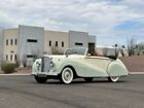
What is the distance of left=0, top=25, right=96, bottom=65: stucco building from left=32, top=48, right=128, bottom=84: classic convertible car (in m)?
78.1

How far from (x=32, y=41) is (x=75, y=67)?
85789 millimetres

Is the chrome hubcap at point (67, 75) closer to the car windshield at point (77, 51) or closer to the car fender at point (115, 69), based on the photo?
the car windshield at point (77, 51)

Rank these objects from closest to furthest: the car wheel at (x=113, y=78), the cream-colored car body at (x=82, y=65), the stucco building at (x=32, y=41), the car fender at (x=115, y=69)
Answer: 1. the cream-colored car body at (x=82, y=65)
2. the car fender at (x=115, y=69)
3. the car wheel at (x=113, y=78)
4. the stucco building at (x=32, y=41)

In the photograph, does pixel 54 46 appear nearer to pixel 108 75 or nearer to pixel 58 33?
pixel 58 33

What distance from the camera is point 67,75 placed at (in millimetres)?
21781

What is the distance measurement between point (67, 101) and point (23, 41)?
92493mm

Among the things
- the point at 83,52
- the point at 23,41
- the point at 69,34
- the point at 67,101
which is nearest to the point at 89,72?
the point at 83,52

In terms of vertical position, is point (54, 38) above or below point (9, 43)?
above

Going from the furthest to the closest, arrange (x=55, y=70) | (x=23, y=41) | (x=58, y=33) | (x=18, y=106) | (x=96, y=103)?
(x=58, y=33) → (x=23, y=41) → (x=55, y=70) → (x=96, y=103) → (x=18, y=106)

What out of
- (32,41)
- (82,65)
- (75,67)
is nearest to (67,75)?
(75,67)

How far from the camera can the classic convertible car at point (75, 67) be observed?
21.6 metres

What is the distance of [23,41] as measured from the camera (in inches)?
4134

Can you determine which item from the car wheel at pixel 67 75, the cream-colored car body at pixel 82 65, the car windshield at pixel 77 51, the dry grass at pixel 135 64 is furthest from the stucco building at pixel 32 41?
the car wheel at pixel 67 75

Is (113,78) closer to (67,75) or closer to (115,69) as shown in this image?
(115,69)
